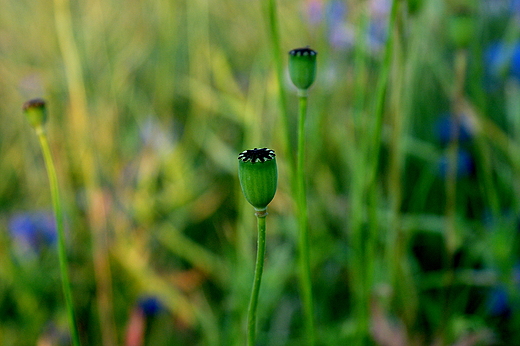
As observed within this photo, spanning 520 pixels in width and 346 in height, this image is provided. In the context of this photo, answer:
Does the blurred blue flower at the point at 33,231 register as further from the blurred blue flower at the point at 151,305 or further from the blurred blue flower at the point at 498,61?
the blurred blue flower at the point at 498,61

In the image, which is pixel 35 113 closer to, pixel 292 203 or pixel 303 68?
pixel 303 68

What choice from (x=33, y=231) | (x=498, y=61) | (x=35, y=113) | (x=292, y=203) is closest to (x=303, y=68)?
(x=35, y=113)

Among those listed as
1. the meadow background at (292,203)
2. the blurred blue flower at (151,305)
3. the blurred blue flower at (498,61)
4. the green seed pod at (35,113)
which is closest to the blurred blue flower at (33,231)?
the meadow background at (292,203)

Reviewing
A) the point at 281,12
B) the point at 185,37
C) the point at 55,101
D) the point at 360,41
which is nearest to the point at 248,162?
the point at 360,41

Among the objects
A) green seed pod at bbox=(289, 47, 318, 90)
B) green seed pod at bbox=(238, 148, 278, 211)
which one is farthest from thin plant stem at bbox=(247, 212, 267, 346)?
green seed pod at bbox=(289, 47, 318, 90)

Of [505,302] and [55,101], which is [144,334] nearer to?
[505,302]
